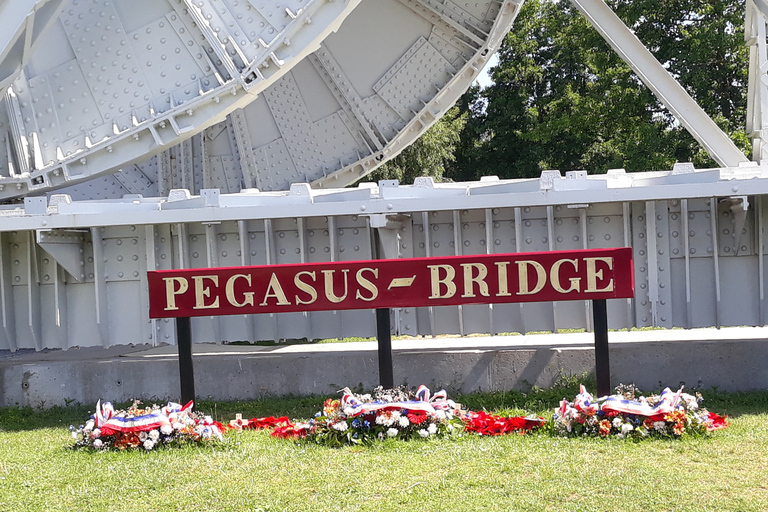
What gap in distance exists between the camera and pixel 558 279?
9055mm

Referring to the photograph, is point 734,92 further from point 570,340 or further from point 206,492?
point 206,492

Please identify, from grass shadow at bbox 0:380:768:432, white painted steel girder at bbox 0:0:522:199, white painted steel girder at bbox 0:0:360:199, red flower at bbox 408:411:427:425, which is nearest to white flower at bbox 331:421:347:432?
red flower at bbox 408:411:427:425

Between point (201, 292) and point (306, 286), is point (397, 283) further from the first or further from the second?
point (201, 292)

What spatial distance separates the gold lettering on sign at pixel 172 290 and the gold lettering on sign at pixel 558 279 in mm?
4033

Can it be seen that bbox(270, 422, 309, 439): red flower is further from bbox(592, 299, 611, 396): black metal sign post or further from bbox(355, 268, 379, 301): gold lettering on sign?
bbox(592, 299, 611, 396): black metal sign post

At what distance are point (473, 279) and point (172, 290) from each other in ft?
11.0

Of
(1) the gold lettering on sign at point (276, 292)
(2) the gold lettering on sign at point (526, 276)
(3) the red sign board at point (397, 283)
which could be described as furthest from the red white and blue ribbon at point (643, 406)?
(1) the gold lettering on sign at point (276, 292)

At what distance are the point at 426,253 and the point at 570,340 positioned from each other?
319 centimetres

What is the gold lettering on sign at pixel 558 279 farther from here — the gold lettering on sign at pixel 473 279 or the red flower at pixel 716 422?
the red flower at pixel 716 422

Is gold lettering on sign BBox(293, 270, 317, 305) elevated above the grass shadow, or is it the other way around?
gold lettering on sign BBox(293, 270, 317, 305)

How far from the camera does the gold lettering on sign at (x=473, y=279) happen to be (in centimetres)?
919

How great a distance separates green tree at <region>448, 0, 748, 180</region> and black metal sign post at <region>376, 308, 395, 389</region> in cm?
1833

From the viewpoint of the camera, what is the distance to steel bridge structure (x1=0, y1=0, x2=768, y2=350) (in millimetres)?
10711

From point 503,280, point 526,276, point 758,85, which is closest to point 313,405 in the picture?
point 503,280
